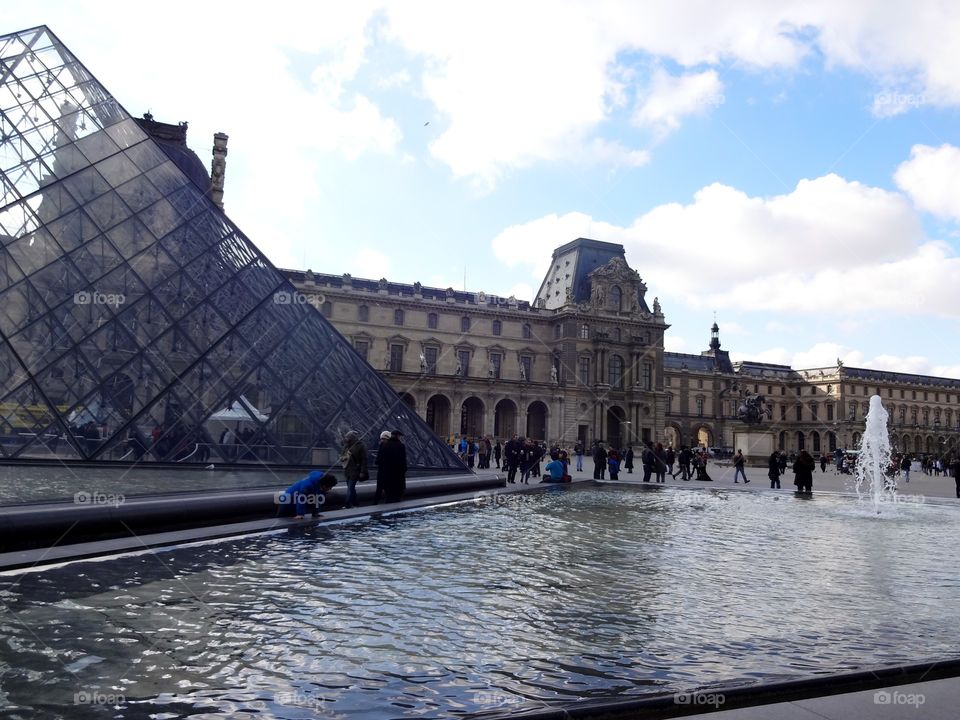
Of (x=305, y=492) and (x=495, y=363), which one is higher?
(x=495, y=363)

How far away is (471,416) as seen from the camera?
5634 centimetres

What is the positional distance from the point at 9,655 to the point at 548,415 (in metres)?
53.5

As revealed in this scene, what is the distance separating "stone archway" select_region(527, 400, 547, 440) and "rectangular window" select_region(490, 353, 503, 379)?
3.80m

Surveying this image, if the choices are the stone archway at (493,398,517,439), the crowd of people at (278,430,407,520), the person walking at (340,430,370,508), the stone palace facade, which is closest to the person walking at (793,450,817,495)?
the crowd of people at (278,430,407,520)

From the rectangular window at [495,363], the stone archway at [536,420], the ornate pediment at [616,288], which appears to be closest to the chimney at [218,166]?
the rectangular window at [495,363]

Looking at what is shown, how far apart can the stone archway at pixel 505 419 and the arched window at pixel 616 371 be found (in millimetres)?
8519

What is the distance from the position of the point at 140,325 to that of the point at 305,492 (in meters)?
5.03

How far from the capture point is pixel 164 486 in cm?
1036

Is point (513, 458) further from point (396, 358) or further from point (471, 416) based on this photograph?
point (471, 416)

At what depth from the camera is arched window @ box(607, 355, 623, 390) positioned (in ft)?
190

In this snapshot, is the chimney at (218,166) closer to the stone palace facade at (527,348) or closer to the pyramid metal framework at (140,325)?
the stone palace facade at (527,348)

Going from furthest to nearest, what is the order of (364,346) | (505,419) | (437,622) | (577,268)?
1. (577,268)
2. (505,419)
3. (364,346)
4. (437,622)

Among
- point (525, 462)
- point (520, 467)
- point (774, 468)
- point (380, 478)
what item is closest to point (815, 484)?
point (774, 468)

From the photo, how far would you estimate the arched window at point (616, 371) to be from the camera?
2279 inches
